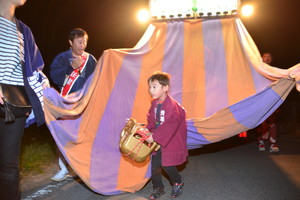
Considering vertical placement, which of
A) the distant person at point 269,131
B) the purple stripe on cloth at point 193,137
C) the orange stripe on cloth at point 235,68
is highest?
the orange stripe on cloth at point 235,68

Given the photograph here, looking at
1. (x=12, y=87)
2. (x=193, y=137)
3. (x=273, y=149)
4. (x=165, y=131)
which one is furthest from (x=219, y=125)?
(x=273, y=149)

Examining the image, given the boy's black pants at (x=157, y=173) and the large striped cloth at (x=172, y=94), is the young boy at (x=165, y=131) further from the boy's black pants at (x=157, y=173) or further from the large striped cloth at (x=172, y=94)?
the large striped cloth at (x=172, y=94)

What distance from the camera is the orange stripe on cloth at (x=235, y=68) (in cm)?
470

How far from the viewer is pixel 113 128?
15.0ft

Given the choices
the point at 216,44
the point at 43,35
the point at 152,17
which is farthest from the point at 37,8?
the point at 216,44

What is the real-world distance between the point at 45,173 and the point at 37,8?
7.69 m

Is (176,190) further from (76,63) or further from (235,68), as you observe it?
(76,63)

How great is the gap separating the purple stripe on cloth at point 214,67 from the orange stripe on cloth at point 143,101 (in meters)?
0.65

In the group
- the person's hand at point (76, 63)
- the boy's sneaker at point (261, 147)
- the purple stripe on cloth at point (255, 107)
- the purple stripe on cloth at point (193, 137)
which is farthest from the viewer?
the boy's sneaker at point (261, 147)

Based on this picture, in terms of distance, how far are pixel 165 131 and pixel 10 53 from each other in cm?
184

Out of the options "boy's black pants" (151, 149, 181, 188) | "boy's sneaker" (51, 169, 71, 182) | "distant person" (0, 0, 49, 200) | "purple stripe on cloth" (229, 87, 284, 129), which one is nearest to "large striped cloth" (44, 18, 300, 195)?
"purple stripe on cloth" (229, 87, 284, 129)

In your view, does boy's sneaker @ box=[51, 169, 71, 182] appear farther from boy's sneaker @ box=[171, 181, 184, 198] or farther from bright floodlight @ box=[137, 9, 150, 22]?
bright floodlight @ box=[137, 9, 150, 22]

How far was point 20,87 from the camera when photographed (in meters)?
3.17

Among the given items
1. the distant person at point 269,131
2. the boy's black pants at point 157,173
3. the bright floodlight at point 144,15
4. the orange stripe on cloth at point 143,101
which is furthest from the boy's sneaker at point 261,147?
the bright floodlight at point 144,15
